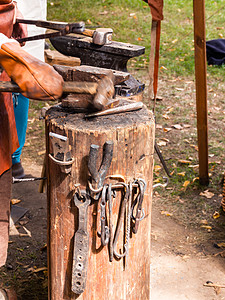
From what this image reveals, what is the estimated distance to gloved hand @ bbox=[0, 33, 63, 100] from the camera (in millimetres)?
2002

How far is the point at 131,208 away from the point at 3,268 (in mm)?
1762

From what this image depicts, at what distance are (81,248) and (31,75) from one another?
0.89 meters

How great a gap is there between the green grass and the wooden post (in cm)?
342

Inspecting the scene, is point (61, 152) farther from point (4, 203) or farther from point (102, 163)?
point (4, 203)

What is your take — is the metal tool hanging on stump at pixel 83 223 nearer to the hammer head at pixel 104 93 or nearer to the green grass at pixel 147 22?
the hammer head at pixel 104 93

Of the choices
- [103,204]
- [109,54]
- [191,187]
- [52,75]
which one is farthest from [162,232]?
[52,75]

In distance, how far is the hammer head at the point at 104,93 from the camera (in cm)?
205

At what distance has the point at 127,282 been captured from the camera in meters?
2.32

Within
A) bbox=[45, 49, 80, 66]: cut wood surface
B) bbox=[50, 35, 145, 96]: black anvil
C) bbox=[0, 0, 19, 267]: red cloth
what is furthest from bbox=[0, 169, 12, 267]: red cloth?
bbox=[45, 49, 80, 66]: cut wood surface

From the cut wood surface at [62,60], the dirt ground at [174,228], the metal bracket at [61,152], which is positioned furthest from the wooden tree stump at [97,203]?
the cut wood surface at [62,60]

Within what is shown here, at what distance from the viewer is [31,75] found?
2.00 meters

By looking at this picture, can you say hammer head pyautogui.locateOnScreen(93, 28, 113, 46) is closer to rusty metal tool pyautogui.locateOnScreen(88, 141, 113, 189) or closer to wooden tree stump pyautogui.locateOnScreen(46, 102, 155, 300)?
wooden tree stump pyautogui.locateOnScreen(46, 102, 155, 300)

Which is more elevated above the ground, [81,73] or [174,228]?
[81,73]

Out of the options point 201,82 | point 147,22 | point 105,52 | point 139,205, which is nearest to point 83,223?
point 139,205
